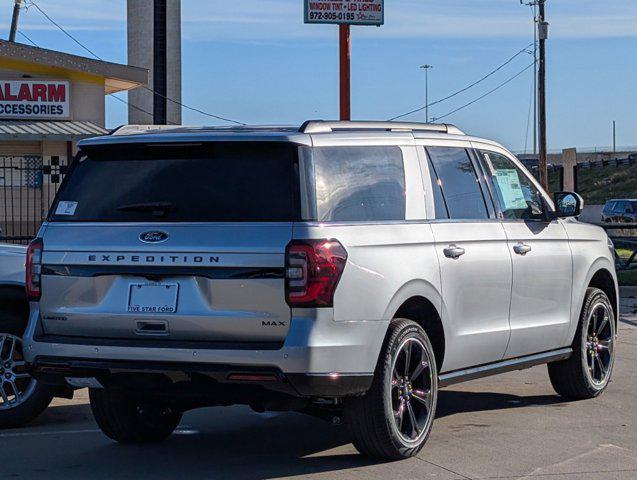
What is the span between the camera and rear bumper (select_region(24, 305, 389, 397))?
21.6 ft

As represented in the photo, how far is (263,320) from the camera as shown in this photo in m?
6.62

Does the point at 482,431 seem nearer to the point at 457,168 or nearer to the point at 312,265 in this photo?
the point at 457,168

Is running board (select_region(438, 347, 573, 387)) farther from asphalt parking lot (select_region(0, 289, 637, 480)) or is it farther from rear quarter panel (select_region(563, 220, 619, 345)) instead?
asphalt parking lot (select_region(0, 289, 637, 480))

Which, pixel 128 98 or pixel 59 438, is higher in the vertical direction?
pixel 128 98

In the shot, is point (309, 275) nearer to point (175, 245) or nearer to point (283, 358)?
point (283, 358)

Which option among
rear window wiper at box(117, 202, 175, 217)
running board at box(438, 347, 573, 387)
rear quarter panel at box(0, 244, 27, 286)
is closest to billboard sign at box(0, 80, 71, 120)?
Result: rear quarter panel at box(0, 244, 27, 286)

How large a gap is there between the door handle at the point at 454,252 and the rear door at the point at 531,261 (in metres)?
0.72

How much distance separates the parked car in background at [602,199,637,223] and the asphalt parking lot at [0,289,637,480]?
4436 centimetres

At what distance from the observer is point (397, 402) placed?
7320mm

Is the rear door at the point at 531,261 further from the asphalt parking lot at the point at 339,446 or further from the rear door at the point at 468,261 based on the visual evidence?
the asphalt parking lot at the point at 339,446

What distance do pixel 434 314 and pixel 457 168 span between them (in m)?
1.12

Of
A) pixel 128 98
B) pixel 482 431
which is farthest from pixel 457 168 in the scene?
pixel 128 98

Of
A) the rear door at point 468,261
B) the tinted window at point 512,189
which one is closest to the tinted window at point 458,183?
the rear door at point 468,261

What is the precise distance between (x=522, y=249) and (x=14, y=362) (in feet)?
11.8
